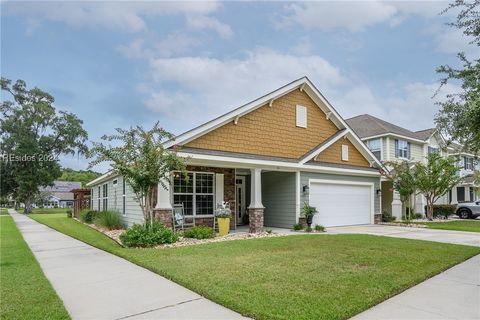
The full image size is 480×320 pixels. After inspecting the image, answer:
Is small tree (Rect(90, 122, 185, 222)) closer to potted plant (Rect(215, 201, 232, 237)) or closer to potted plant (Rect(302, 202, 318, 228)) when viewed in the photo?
potted plant (Rect(215, 201, 232, 237))

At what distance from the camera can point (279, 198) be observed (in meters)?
16.3

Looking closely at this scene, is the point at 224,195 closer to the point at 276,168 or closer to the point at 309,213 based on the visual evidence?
the point at 276,168

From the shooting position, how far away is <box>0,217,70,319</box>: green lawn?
4559 millimetres

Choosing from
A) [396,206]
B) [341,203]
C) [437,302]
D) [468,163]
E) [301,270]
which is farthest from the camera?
[468,163]

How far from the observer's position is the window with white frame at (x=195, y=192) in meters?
13.4

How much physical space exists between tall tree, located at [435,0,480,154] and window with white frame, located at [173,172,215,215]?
867 cm

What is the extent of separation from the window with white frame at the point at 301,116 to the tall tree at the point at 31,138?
1382 inches

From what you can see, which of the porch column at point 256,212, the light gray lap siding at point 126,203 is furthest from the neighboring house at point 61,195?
the porch column at point 256,212

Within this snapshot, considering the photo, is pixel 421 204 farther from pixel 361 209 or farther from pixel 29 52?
pixel 29 52

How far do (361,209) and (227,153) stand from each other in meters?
9.08

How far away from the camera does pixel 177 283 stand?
5938mm

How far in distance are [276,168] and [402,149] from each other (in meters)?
15.3

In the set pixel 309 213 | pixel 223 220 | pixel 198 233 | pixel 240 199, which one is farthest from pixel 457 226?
pixel 198 233

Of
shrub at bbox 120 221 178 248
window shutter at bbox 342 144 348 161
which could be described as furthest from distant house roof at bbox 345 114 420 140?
shrub at bbox 120 221 178 248
